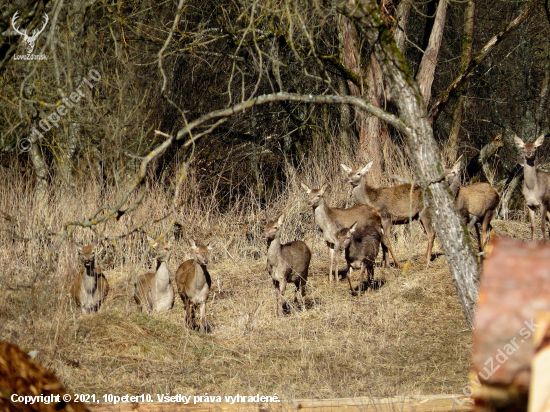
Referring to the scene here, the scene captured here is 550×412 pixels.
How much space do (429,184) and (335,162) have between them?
8628 mm

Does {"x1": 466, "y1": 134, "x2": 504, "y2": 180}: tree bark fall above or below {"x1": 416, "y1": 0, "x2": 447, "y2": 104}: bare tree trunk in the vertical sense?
below

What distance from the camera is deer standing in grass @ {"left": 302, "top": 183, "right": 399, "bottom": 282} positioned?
10.5m

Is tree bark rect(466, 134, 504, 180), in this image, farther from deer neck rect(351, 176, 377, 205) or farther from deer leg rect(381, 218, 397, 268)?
deer leg rect(381, 218, 397, 268)

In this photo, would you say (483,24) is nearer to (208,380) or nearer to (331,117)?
(331,117)

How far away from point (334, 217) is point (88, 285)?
440 centimetres

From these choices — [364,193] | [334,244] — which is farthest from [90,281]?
[364,193]

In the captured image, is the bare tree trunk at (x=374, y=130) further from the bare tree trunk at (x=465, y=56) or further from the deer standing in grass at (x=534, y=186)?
the deer standing in grass at (x=534, y=186)

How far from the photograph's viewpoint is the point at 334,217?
10.7m

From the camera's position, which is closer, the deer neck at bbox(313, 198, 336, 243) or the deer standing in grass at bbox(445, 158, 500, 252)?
the deer neck at bbox(313, 198, 336, 243)

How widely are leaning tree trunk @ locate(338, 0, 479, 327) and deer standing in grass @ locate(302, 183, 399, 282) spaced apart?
5.55 metres

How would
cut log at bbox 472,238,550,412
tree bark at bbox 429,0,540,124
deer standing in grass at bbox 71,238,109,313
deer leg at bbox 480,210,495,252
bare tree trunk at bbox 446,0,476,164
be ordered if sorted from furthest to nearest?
1. bare tree trunk at bbox 446,0,476,164
2. deer leg at bbox 480,210,495,252
3. tree bark at bbox 429,0,540,124
4. deer standing in grass at bbox 71,238,109,313
5. cut log at bbox 472,238,550,412

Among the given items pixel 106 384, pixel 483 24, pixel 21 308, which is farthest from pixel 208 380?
pixel 483 24

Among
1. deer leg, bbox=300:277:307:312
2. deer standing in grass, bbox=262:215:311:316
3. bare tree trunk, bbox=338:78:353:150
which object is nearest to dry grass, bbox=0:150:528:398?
deer leg, bbox=300:277:307:312

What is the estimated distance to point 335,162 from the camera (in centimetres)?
1328
